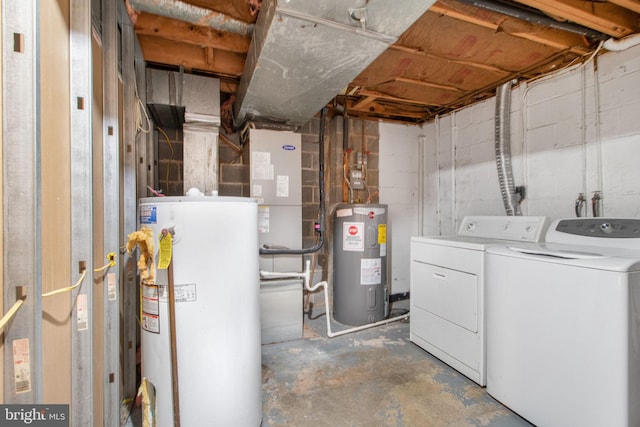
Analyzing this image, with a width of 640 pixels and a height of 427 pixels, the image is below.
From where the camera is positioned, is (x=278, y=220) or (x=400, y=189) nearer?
(x=278, y=220)

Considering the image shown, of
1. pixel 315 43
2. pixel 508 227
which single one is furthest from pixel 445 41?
pixel 508 227

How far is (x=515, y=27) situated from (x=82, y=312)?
276 cm

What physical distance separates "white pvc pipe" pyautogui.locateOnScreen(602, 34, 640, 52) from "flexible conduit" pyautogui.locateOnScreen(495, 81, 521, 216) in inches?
26.5

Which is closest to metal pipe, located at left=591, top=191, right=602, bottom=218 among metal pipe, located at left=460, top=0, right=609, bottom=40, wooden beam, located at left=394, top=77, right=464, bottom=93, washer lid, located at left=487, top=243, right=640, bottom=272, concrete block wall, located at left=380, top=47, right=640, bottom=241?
concrete block wall, located at left=380, top=47, right=640, bottom=241

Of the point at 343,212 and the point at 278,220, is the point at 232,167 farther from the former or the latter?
the point at 343,212

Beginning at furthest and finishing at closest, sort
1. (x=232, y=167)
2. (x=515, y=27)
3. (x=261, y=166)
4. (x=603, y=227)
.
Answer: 1. (x=232, y=167)
2. (x=261, y=166)
3. (x=515, y=27)
4. (x=603, y=227)

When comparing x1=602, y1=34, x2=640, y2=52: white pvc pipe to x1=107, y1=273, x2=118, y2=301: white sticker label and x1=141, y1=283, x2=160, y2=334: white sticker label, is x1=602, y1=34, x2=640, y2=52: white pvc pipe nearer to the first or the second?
x1=141, y1=283, x2=160, y2=334: white sticker label

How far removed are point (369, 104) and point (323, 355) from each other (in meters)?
2.59

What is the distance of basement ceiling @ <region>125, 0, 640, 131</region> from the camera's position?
5.39 ft

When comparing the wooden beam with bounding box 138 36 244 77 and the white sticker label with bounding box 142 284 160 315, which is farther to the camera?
the wooden beam with bounding box 138 36 244 77

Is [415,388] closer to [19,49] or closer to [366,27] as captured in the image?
[366,27]

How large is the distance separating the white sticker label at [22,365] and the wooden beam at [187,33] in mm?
1856

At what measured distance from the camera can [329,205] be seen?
10.6 ft

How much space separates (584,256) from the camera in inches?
53.0
